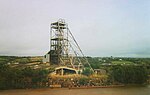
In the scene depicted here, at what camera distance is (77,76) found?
7.59 m

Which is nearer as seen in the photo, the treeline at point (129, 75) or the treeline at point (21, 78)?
the treeline at point (21, 78)

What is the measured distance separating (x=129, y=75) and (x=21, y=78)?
2981 mm

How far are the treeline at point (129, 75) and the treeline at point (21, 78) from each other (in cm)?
197

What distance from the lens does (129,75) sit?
7.47 m

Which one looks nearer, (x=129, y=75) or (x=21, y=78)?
(x=21, y=78)

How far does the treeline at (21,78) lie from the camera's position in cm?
694

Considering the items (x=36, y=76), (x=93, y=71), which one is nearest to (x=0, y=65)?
(x=36, y=76)

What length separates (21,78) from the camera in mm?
7016

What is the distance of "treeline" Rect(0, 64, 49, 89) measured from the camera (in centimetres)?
694

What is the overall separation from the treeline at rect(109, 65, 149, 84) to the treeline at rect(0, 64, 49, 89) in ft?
6.46

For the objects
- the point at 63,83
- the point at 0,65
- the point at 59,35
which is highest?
the point at 59,35

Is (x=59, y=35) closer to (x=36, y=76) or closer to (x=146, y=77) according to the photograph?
(x=36, y=76)

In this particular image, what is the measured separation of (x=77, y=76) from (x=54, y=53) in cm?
115

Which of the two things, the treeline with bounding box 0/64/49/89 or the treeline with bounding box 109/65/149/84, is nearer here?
the treeline with bounding box 0/64/49/89
